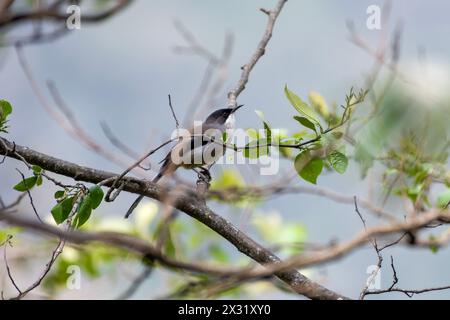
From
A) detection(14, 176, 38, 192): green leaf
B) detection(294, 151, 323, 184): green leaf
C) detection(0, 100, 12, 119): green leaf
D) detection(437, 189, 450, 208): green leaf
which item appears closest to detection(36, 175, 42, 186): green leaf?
detection(14, 176, 38, 192): green leaf

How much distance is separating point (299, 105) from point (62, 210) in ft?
2.95

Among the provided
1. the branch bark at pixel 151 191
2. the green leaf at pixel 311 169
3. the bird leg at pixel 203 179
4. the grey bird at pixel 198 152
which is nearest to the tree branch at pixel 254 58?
the grey bird at pixel 198 152

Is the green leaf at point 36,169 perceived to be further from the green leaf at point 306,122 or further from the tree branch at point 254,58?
the tree branch at point 254,58

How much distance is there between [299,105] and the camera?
2309mm

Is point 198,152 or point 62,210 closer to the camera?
point 62,210

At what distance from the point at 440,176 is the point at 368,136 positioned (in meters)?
0.57

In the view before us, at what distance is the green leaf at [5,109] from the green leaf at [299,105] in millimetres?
1039

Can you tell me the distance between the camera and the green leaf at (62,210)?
2.29m

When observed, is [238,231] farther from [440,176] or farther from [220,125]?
[220,125]

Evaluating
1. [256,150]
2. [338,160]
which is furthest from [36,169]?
[338,160]

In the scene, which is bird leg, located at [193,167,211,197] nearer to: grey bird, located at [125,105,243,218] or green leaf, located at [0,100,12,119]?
grey bird, located at [125,105,243,218]

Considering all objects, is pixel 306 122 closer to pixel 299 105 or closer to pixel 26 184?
pixel 299 105
